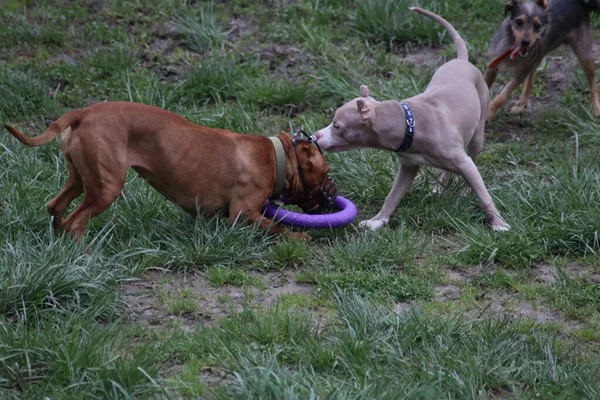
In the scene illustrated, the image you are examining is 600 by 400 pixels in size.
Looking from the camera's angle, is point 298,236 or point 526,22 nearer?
point 298,236

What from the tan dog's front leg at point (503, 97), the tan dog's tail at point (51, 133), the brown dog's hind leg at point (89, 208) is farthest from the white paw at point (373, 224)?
the tan dog's front leg at point (503, 97)

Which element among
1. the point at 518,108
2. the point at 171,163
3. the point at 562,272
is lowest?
the point at 518,108

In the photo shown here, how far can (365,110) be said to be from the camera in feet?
21.6

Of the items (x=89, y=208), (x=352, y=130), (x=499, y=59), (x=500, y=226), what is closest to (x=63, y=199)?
(x=89, y=208)

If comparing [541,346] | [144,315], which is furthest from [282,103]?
[541,346]

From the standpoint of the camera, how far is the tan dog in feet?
21.9

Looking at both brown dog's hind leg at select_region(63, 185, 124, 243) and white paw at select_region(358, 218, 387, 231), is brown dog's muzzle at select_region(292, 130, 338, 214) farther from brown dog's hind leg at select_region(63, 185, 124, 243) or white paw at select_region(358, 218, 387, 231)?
brown dog's hind leg at select_region(63, 185, 124, 243)

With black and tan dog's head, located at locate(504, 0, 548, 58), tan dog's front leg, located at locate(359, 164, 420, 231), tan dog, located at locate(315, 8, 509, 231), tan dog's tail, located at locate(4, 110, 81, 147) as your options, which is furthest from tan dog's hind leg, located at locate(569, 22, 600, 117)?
tan dog's tail, located at locate(4, 110, 81, 147)

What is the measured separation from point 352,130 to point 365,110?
A: 20 centimetres

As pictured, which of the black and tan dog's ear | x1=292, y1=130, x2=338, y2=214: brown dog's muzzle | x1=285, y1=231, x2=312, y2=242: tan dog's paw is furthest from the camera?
the black and tan dog's ear

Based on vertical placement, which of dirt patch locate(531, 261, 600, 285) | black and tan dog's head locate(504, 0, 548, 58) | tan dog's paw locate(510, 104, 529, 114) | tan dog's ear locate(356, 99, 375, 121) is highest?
tan dog's ear locate(356, 99, 375, 121)

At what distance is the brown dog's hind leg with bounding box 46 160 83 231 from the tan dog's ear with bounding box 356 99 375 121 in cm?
194

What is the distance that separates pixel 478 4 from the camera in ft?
35.2

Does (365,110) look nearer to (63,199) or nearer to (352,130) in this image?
(352,130)
